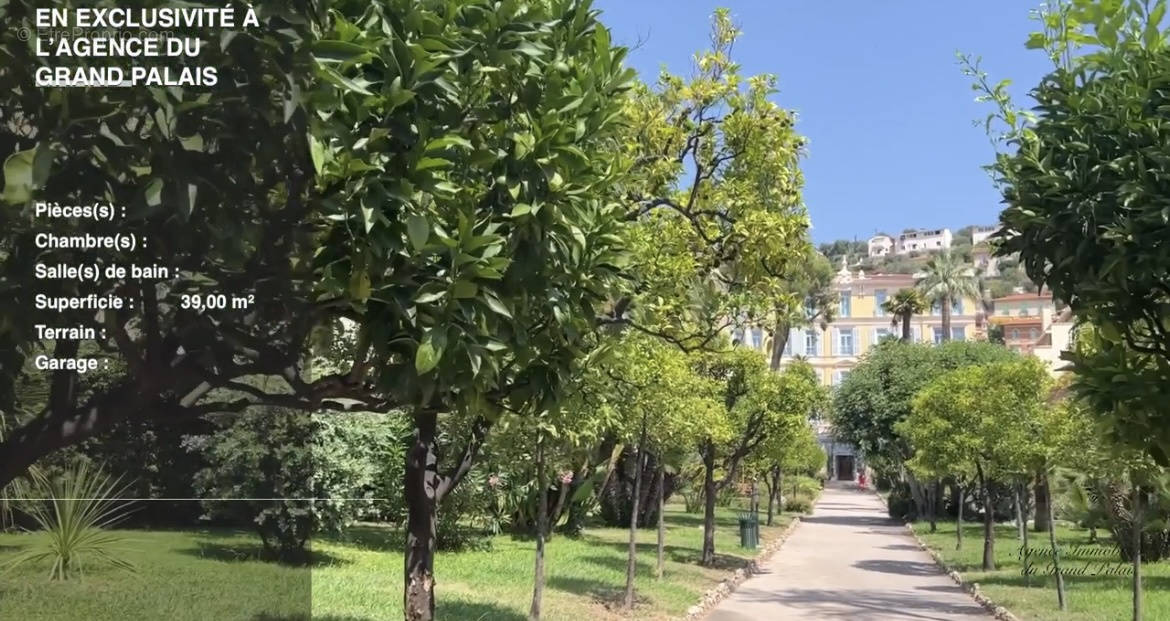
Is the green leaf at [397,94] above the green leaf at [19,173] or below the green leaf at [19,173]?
above

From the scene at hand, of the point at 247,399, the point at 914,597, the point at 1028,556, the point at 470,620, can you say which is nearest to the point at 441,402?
the point at 247,399

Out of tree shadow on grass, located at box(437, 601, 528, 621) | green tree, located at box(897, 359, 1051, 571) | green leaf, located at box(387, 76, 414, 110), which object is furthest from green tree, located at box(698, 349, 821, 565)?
green leaf, located at box(387, 76, 414, 110)

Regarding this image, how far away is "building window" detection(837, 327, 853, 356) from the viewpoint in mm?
85875

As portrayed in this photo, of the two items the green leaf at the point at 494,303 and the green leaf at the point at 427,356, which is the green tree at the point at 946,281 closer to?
the green leaf at the point at 494,303

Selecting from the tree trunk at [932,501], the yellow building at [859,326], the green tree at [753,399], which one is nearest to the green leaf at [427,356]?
the green tree at [753,399]

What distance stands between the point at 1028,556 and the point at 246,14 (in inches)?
909

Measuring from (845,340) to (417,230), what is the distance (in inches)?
3349

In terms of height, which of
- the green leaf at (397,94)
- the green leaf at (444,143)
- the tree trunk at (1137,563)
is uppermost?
the green leaf at (397,94)

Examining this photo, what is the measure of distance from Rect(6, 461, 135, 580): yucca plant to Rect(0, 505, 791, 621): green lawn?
0.16ft

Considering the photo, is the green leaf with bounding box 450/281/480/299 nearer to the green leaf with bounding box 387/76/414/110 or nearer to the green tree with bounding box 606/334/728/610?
the green leaf with bounding box 387/76/414/110

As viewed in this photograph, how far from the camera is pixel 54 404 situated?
418 cm

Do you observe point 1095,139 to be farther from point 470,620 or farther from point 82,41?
point 470,620

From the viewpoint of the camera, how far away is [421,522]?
8.63m

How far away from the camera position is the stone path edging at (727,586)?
653 inches
